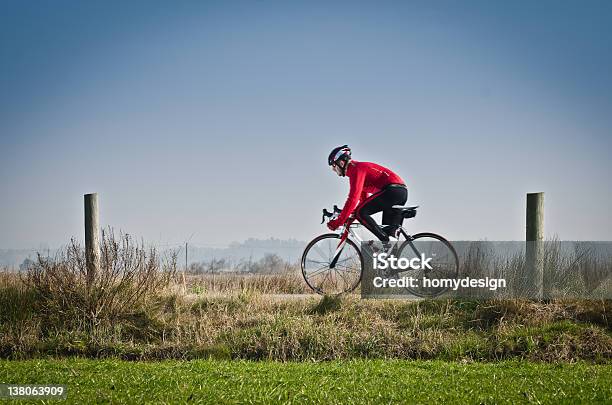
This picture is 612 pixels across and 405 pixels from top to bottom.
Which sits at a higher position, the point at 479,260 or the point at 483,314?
the point at 479,260

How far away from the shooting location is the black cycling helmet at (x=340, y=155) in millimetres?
11273

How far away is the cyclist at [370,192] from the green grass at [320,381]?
9.63 ft

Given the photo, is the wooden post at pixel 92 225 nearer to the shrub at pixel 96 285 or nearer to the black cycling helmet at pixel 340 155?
the shrub at pixel 96 285

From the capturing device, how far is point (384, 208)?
37.5 feet

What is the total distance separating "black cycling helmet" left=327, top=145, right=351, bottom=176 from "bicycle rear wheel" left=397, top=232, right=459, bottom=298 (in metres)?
1.91

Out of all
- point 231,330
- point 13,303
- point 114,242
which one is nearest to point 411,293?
point 231,330

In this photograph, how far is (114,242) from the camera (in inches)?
469

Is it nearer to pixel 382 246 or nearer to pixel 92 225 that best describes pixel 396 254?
pixel 382 246

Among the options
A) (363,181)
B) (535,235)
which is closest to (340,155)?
(363,181)

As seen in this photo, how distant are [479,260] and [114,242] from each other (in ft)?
22.8

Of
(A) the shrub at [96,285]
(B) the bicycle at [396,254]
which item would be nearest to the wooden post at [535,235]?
(B) the bicycle at [396,254]

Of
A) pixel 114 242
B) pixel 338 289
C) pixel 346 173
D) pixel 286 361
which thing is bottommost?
pixel 286 361

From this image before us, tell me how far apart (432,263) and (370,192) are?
5.80 feet

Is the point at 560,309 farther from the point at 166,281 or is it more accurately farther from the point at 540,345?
the point at 166,281
